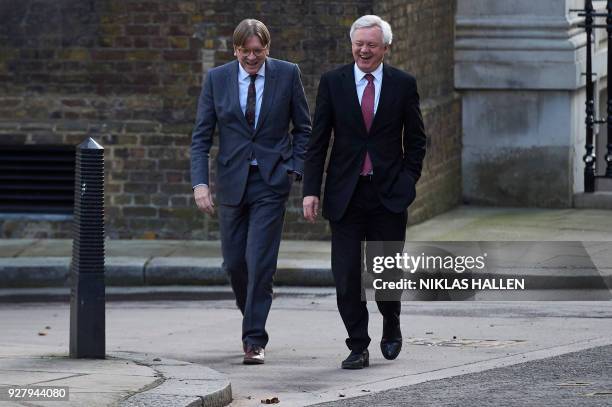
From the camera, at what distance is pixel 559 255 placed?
1327 centimetres

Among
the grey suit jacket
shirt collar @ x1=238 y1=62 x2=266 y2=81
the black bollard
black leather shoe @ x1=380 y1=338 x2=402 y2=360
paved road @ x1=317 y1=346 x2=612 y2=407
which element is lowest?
paved road @ x1=317 y1=346 x2=612 y2=407

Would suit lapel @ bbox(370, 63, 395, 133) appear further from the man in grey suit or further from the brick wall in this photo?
the brick wall

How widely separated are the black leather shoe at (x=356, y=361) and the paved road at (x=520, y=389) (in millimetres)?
676

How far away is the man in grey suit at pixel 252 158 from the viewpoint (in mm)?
9227

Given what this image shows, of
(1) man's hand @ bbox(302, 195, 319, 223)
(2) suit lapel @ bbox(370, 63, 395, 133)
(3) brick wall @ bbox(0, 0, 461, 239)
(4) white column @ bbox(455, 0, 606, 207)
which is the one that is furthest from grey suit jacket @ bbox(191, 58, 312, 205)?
(4) white column @ bbox(455, 0, 606, 207)

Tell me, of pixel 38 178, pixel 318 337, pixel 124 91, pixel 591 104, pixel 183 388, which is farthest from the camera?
pixel 591 104

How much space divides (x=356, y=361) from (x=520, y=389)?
121cm

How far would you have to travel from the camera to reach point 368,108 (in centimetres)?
891

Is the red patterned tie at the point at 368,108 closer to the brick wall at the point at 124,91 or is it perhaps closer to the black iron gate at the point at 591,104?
the brick wall at the point at 124,91

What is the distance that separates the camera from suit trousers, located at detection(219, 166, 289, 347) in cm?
921

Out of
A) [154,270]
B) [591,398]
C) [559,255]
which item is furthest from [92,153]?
[559,255]

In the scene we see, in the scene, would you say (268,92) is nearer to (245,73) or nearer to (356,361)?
(245,73)

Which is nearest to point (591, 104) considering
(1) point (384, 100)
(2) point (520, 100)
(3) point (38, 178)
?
(2) point (520, 100)

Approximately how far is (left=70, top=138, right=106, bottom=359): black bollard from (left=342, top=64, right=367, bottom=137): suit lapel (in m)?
1.29
